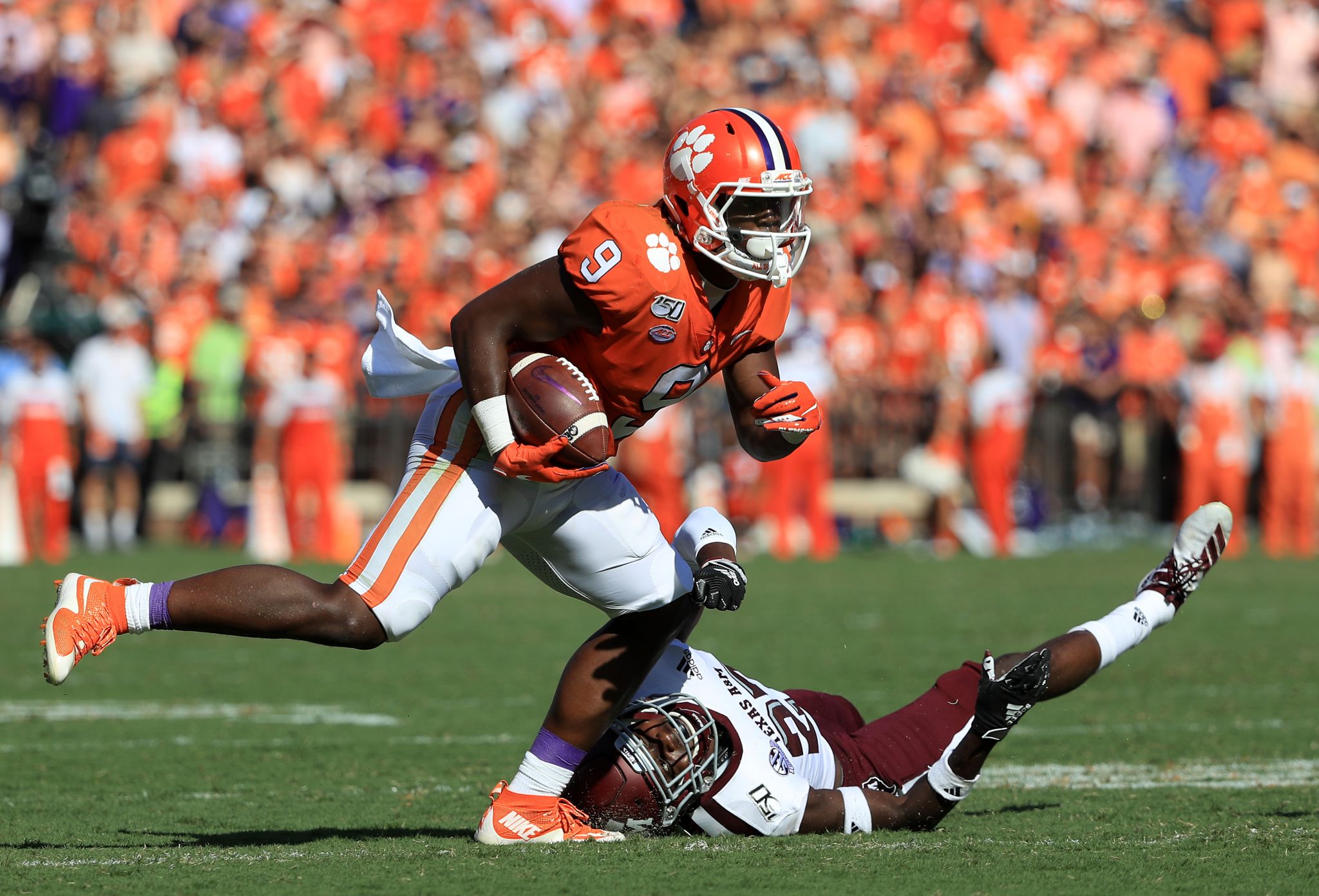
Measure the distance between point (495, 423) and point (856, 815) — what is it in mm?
1321

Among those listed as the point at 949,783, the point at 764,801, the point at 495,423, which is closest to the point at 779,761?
the point at 764,801

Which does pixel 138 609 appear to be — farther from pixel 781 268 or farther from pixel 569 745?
pixel 781 268

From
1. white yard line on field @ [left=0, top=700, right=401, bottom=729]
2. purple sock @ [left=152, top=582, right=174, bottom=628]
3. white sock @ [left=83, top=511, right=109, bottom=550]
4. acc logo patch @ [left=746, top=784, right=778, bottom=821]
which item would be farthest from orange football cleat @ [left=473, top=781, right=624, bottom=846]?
white sock @ [left=83, top=511, right=109, bottom=550]

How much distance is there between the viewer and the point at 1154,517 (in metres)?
16.0

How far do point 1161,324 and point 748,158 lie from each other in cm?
1175

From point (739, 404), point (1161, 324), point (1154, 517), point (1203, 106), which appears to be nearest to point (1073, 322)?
point (1161, 324)

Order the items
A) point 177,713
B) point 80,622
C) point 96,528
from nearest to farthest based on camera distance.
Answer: point 80,622 < point 177,713 < point 96,528

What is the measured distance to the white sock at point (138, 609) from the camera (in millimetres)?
4398

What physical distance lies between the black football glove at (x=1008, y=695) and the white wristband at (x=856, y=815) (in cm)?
33

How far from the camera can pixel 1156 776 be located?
18.6 feet

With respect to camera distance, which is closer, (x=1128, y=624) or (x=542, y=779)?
(x=542, y=779)

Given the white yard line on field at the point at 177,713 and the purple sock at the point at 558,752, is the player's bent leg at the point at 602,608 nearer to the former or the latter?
the purple sock at the point at 558,752

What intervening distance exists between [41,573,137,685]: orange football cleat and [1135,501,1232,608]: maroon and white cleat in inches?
107

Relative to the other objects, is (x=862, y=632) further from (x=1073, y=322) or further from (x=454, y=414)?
(x=1073, y=322)
